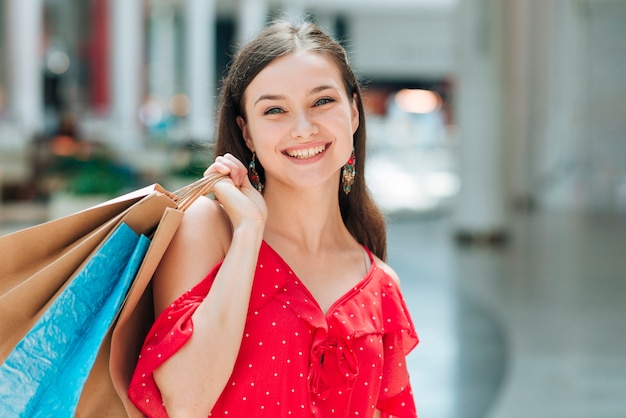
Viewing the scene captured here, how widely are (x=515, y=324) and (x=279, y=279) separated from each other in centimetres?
545

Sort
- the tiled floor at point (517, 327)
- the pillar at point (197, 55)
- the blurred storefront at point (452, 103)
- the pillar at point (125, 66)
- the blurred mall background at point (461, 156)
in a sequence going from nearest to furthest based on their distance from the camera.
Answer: the tiled floor at point (517, 327) < the blurred mall background at point (461, 156) < the blurred storefront at point (452, 103) < the pillar at point (197, 55) < the pillar at point (125, 66)

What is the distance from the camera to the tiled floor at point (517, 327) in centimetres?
501

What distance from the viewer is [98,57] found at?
30625mm

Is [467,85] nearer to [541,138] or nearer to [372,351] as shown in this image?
[541,138]

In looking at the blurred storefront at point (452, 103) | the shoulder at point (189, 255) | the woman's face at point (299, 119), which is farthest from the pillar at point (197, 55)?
the shoulder at point (189, 255)

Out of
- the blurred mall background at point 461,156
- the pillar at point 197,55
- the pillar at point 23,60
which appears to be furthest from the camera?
the pillar at point 197,55

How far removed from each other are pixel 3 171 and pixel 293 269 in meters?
12.7

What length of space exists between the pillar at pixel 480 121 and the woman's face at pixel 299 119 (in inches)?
412

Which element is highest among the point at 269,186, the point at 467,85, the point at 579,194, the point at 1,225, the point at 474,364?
the point at 269,186

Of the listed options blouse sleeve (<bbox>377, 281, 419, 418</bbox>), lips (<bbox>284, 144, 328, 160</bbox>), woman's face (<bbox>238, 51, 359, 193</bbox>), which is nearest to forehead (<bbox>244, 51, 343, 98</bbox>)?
woman's face (<bbox>238, 51, 359, 193</bbox>)

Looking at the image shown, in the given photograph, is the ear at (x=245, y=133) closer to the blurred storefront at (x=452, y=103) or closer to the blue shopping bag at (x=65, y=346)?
the blue shopping bag at (x=65, y=346)

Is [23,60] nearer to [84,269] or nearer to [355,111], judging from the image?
[355,111]

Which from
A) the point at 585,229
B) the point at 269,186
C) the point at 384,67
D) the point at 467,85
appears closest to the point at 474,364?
the point at 269,186

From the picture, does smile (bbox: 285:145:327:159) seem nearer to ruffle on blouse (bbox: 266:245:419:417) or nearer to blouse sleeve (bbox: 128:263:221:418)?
ruffle on blouse (bbox: 266:245:419:417)
